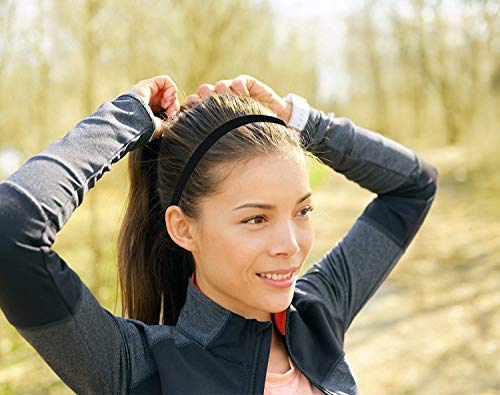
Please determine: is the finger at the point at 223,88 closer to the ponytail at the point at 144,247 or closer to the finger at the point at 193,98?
the finger at the point at 193,98

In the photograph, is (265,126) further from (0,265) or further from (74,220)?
(74,220)

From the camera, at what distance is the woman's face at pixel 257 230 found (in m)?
1.47

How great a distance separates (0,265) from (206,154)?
57 centimetres

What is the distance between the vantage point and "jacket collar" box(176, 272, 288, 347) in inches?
60.6

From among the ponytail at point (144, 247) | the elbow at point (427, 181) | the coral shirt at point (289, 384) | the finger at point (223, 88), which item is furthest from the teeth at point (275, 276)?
the elbow at point (427, 181)

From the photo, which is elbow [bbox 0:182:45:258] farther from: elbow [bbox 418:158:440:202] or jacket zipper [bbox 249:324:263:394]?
elbow [bbox 418:158:440:202]

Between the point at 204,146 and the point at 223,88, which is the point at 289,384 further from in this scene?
the point at 223,88

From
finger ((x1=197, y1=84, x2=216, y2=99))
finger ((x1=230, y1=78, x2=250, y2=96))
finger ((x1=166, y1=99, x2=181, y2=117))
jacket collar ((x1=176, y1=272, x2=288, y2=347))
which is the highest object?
finger ((x1=230, y1=78, x2=250, y2=96))

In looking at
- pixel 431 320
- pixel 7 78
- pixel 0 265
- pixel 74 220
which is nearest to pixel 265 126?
pixel 0 265

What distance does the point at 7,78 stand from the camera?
422cm

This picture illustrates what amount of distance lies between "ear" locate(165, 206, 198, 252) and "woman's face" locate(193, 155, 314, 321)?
29 mm

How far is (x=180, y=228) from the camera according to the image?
1607 mm

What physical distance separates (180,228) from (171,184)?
0.12m

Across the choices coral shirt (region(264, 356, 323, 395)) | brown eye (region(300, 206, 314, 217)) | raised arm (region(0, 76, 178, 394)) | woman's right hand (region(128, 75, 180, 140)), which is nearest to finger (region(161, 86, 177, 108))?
woman's right hand (region(128, 75, 180, 140))
